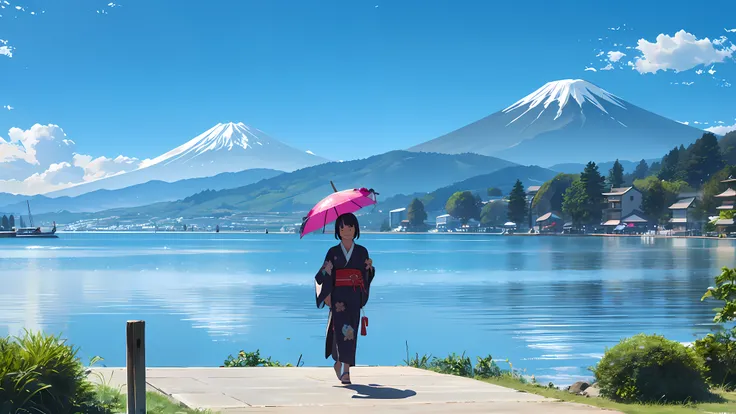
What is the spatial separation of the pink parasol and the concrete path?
6.34 feet

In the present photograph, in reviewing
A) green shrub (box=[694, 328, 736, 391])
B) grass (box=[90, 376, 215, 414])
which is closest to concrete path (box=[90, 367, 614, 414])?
grass (box=[90, 376, 215, 414])

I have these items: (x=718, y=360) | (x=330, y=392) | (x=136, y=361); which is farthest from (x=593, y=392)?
(x=136, y=361)

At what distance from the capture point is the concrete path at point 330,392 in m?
10.3

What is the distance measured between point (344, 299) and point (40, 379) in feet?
15.6

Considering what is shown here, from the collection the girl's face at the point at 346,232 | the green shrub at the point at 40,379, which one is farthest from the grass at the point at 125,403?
the girl's face at the point at 346,232

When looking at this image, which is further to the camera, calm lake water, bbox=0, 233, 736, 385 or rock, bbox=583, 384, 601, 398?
calm lake water, bbox=0, 233, 736, 385

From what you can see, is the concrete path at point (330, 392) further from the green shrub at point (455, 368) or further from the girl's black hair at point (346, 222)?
the girl's black hair at point (346, 222)

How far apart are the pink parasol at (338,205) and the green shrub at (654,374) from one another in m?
3.43

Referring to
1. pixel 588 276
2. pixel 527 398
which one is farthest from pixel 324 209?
pixel 588 276

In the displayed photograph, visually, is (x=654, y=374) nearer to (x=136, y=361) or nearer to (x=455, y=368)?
(x=455, y=368)

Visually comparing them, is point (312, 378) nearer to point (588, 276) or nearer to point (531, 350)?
point (531, 350)

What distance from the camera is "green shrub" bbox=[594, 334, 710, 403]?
1168 centimetres

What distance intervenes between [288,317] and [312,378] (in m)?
24.5

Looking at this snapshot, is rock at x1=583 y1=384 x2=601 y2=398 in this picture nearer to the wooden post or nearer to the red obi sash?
the red obi sash
